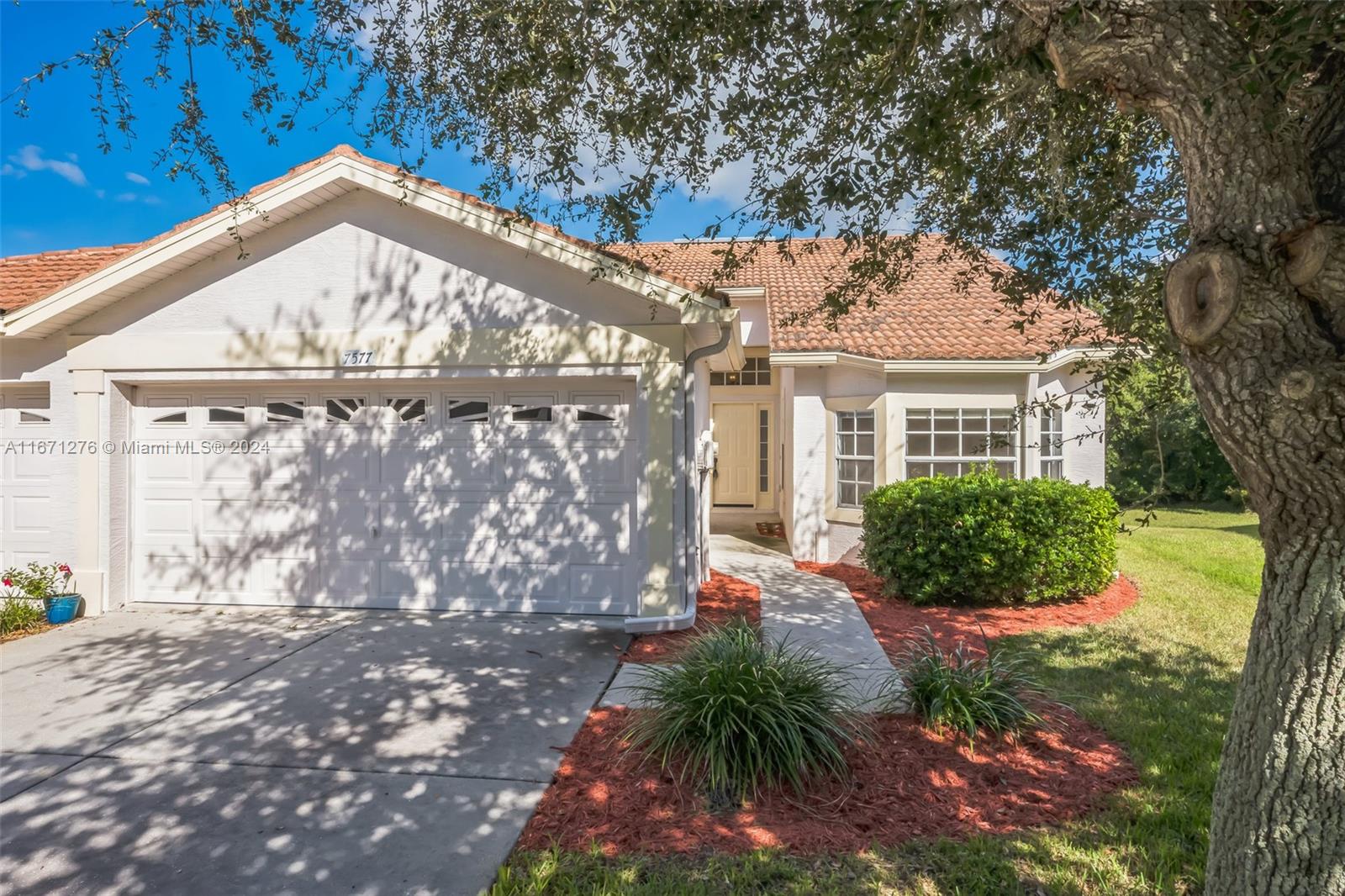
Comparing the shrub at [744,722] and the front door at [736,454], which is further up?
the front door at [736,454]

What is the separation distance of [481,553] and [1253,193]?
23.4 feet

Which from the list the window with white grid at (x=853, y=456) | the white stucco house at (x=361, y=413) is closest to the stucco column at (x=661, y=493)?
the white stucco house at (x=361, y=413)

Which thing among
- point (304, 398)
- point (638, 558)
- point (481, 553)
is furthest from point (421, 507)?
point (638, 558)

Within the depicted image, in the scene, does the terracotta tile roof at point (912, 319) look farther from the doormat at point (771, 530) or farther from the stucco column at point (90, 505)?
the stucco column at point (90, 505)

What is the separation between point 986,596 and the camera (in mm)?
8477

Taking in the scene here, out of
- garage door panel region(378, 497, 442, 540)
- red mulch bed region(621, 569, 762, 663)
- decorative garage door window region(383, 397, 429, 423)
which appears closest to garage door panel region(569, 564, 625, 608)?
red mulch bed region(621, 569, 762, 663)

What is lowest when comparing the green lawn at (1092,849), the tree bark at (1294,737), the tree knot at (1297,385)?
the green lawn at (1092,849)

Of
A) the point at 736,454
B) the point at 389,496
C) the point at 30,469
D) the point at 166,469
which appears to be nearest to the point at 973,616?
the point at 389,496

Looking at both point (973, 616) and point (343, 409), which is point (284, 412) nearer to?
point (343, 409)

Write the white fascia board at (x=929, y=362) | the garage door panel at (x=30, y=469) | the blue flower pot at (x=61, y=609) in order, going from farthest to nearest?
the white fascia board at (x=929, y=362) → the garage door panel at (x=30, y=469) → the blue flower pot at (x=61, y=609)

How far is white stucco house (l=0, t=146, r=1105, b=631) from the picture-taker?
725cm

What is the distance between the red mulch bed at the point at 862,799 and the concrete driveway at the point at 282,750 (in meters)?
0.35

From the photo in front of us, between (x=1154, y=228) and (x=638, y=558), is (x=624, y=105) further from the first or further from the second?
(x=638, y=558)

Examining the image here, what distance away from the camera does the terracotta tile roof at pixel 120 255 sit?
23.0ft
